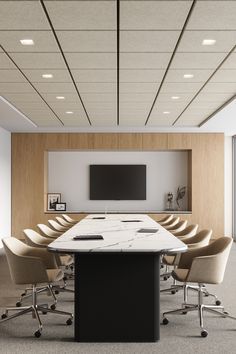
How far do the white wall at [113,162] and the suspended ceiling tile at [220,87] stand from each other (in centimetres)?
542

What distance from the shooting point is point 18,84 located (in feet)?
24.2

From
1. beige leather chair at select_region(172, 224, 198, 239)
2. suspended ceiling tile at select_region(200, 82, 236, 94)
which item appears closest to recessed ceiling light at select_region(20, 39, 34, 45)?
suspended ceiling tile at select_region(200, 82, 236, 94)

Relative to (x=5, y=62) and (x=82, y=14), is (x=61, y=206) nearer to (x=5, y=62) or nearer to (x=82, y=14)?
(x=5, y=62)

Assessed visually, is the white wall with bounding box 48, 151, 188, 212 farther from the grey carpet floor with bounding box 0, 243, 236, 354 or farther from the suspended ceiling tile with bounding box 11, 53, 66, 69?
the grey carpet floor with bounding box 0, 243, 236, 354

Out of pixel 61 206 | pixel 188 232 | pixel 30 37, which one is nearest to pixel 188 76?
pixel 188 232

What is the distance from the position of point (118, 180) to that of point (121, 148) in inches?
37.9

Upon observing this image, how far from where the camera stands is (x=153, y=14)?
4.49 m

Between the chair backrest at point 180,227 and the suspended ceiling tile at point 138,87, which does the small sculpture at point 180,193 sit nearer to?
the chair backrest at point 180,227

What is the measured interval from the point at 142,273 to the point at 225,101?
204 inches

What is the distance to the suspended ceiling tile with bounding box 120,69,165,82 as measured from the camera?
6.65 meters

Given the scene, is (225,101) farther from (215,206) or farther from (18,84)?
(215,206)

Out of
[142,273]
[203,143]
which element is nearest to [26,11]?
[142,273]

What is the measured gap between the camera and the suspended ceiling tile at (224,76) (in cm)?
664

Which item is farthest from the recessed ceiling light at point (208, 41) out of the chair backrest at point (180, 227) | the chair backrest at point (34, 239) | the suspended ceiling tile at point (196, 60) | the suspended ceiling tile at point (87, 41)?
the chair backrest at point (180, 227)
